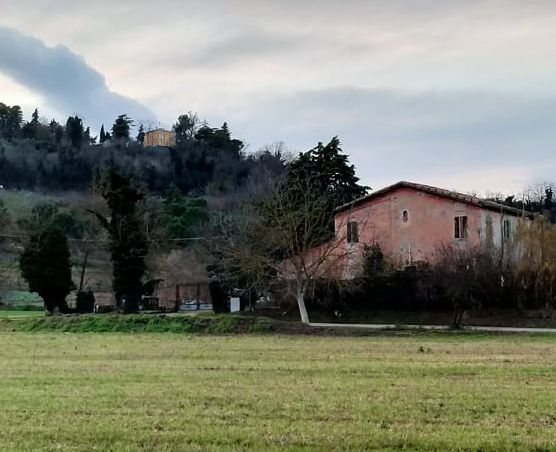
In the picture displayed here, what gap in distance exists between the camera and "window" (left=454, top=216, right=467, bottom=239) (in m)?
53.9

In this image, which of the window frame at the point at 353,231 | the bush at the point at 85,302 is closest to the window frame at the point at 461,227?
the window frame at the point at 353,231

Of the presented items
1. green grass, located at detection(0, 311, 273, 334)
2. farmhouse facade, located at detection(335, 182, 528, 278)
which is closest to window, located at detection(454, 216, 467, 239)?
farmhouse facade, located at detection(335, 182, 528, 278)

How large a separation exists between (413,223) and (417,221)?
0.34 meters

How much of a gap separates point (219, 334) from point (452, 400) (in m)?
21.1

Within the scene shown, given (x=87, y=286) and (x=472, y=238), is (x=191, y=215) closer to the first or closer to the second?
(x=87, y=286)

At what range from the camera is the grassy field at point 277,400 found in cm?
861

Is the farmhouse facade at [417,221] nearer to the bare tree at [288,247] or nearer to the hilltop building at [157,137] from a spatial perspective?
the bare tree at [288,247]

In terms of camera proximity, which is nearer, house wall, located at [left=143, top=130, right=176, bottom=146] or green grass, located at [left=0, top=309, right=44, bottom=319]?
green grass, located at [left=0, top=309, right=44, bottom=319]

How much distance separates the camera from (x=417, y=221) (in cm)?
5569

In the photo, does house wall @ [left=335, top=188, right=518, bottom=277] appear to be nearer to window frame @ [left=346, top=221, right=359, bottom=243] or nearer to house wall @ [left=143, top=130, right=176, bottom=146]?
window frame @ [left=346, top=221, right=359, bottom=243]

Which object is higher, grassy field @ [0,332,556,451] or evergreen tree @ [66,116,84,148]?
evergreen tree @ [66,116,84,148]

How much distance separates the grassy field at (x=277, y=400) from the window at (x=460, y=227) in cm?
3211

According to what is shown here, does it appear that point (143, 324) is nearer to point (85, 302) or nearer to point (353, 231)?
point (85, 302)

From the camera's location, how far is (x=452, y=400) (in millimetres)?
11641
